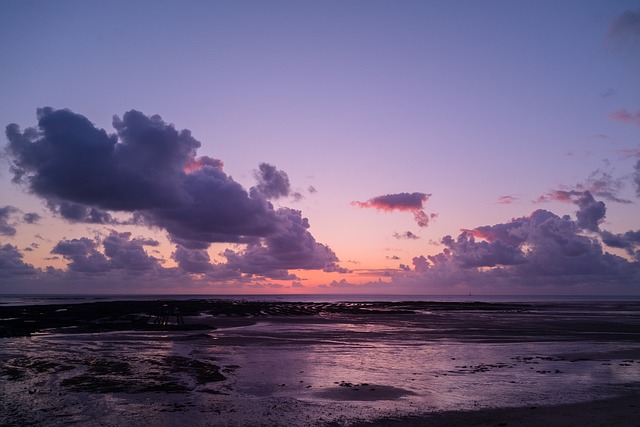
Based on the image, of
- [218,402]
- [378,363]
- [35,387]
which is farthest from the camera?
[378,363]

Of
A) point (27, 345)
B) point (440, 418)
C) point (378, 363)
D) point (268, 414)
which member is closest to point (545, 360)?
point (378, 363)

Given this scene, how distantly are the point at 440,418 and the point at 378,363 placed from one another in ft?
37.2

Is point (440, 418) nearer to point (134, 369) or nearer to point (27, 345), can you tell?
point (134, 369)

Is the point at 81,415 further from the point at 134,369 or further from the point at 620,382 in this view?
the point at 620,382

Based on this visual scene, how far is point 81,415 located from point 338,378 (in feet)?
36.1

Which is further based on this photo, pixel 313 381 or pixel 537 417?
pixel 313 381

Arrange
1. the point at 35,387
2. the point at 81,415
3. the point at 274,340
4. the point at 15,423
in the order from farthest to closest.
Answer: the point at 274,340, the point at 35,387, the point at 81,415, the point at 15,423

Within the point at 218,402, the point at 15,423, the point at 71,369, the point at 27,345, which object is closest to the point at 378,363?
the point at 218,402

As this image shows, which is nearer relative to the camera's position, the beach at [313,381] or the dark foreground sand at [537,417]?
the dark foreground sand at [537,417]

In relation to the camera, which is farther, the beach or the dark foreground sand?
the beach

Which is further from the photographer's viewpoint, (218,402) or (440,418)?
(218,402)

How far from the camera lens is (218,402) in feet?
57.0

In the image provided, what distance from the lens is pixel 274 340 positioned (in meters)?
38.1

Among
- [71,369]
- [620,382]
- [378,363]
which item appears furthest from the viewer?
[378,363]
